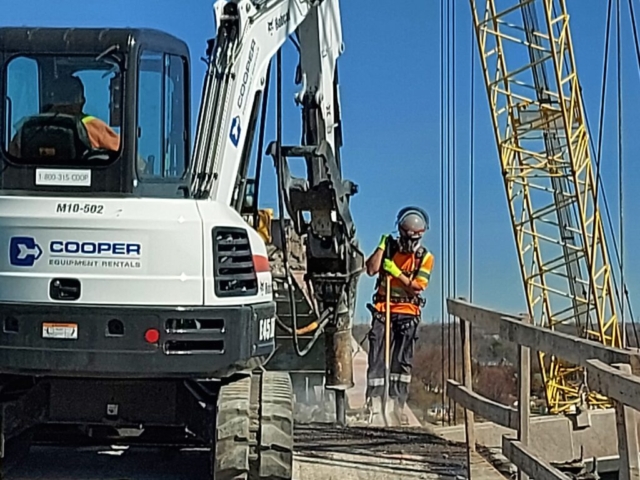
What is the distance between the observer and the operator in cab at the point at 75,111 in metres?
6.32

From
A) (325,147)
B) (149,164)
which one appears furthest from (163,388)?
(325,147)

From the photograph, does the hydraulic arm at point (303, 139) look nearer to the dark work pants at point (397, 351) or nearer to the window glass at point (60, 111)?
the window glass at point (60, 111)

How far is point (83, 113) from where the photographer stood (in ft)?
21.0

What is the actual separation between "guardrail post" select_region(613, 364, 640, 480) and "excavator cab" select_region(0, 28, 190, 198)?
9.73ft

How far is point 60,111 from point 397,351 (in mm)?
6428

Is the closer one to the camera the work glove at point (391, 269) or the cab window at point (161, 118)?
the cab window at point (161, 118)

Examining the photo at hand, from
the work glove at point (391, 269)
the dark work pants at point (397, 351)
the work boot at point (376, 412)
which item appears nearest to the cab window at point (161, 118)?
the work glove at point (391, 269)

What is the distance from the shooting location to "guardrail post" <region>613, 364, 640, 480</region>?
4996mm

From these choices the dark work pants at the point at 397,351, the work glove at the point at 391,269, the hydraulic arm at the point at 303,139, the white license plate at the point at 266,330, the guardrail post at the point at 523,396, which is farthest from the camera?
the dark work pants at the point at 397,351

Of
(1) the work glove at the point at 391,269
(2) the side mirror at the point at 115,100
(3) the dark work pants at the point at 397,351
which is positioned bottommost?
(3) the dark work pants at the point at 397,351

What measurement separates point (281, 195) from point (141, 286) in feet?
7.09

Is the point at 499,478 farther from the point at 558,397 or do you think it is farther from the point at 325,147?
the point at 558,397

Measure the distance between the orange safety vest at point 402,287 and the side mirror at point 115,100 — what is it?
231 inches

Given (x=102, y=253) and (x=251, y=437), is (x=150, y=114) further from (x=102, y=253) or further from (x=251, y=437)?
(x=251, y=437)
